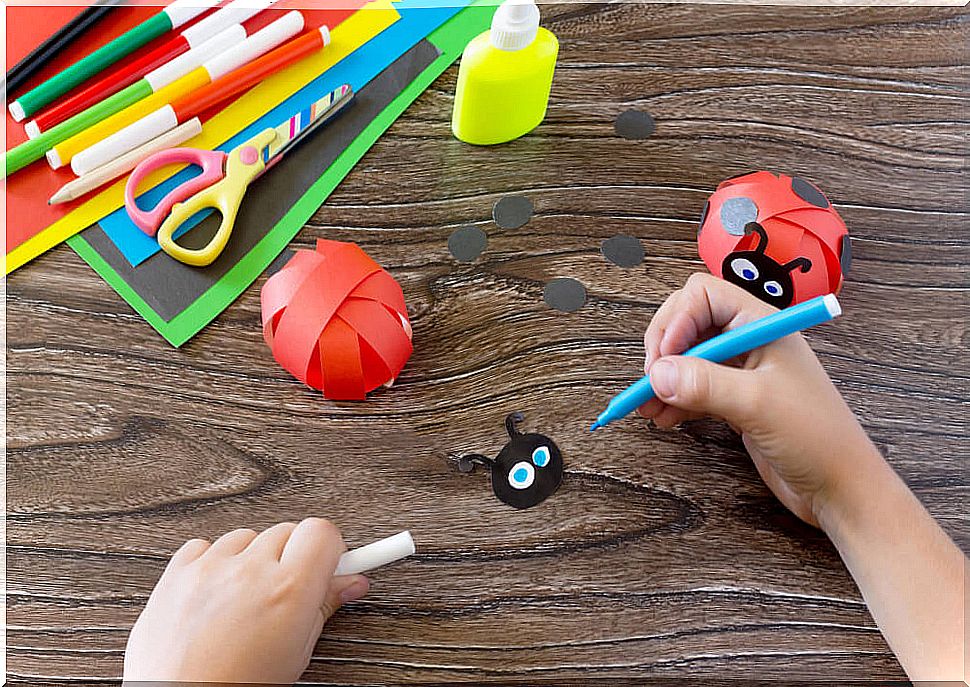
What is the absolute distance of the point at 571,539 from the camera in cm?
57

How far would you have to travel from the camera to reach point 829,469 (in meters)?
0.56

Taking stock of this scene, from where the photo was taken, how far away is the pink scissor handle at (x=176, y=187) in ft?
2.14

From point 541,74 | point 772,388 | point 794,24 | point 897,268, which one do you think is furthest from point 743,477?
point 794,24

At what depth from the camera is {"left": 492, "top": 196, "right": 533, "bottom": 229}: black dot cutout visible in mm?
678

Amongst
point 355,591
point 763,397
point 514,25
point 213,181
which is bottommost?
point 355,591

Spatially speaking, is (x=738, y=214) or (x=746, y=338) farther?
(x=738, y=214)

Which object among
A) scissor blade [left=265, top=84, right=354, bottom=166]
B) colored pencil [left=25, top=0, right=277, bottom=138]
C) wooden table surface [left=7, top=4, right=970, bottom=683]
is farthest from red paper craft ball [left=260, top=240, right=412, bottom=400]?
colored pencil [left=25, top=0, right=277, bottom=138]

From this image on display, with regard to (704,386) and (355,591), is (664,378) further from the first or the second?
(355,591)

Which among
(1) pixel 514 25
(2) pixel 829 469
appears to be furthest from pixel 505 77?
(2) pixel 829 469

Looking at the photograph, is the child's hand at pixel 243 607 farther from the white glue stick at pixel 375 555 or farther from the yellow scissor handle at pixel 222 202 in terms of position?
the yellow scissor handle at pixel 222 202

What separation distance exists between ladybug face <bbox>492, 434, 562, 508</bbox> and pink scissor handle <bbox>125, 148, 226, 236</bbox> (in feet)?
1.02

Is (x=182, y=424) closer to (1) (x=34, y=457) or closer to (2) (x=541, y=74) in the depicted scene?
(1) (x=34, y=457)

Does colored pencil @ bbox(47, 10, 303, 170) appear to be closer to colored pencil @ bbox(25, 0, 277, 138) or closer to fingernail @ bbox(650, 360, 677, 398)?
colored pencil @ bbox(25, 0, 277, 138)

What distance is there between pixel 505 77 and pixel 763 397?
1.02ft
